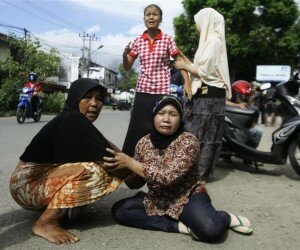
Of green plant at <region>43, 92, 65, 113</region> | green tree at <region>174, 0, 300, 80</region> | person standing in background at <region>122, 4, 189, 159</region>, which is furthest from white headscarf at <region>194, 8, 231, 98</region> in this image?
green tree at <region>174, 0, 300, 80</region>

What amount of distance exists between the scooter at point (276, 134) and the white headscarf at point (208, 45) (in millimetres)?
1086

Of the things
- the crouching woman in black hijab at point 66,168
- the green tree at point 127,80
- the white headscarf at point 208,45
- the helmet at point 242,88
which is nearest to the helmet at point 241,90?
the helmet at point 242,88

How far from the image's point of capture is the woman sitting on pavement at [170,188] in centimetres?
286

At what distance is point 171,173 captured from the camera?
285 centimetres

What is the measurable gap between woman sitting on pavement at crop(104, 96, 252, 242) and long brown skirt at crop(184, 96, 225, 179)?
1.41m

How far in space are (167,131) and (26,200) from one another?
43.8 inches

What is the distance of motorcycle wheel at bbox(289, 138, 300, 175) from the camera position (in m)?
4.98

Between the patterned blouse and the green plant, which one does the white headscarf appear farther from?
the green plant

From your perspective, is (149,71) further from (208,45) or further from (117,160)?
(117,160)

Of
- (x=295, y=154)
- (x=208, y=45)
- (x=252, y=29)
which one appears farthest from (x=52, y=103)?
(x=208, y=45)

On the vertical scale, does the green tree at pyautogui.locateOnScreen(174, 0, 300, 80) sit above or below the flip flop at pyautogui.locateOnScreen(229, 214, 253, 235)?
above

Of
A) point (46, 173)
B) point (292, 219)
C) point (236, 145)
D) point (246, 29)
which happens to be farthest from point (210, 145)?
point (246, 29)

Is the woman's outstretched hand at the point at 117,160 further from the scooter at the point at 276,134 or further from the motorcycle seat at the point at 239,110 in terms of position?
the motorcycle seat at the point at 239,110

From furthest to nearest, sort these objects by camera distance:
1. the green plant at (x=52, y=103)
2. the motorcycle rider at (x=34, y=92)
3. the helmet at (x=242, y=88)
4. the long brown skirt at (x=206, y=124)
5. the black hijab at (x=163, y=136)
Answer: the green plant at (x=52, y=103) → the motorcycle rider at (x=34, y=92) → the helmet at (x=242, y=88) → the long brown skirt at (x=206, y=124) → the black hijab at (x=163, y=136)
